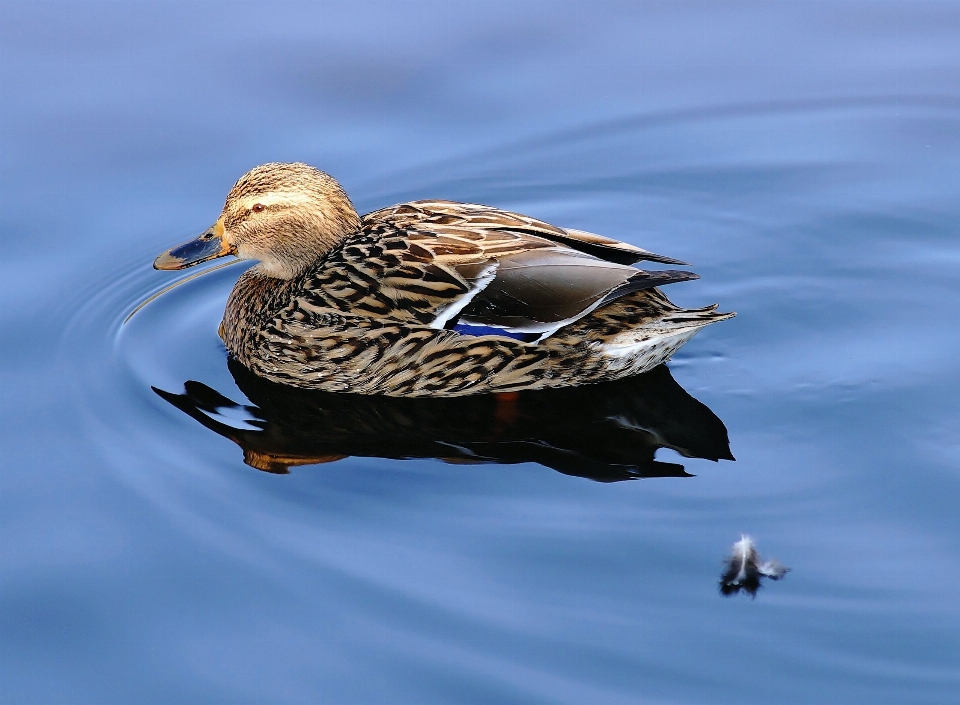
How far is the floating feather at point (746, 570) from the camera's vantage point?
17.5 feet

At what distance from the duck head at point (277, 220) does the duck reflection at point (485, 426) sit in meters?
0.76

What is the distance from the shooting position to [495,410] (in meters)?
6.97

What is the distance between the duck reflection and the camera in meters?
6.41

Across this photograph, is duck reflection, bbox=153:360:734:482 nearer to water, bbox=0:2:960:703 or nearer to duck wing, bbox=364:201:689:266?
water, bbox=0:2:960:703

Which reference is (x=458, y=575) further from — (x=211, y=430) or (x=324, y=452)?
(x=211, y=430)

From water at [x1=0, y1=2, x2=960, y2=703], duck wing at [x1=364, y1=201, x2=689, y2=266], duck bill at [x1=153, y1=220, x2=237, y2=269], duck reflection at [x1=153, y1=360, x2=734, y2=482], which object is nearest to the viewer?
water at [x1=0, y1=2, x2=960, y2=703]

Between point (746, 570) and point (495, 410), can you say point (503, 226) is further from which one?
point (746, 570)

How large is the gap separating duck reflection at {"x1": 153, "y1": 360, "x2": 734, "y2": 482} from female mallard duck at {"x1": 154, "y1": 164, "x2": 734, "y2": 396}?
0.12 m

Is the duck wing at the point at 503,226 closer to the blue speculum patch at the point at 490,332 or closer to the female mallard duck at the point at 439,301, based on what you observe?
the female mallard duck at the point at 439,301

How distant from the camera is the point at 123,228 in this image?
8586mm

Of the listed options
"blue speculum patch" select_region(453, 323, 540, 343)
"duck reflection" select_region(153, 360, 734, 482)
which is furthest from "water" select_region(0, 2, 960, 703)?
"blue speculum patch" select_region(453, 323, 540, 343)

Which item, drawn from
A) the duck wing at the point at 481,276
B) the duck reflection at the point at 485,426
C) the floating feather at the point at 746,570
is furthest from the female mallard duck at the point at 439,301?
the floating feather at the point at 746,570

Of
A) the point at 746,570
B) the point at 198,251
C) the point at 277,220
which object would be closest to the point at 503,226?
the point at 277,220

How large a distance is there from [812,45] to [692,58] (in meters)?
0.97
